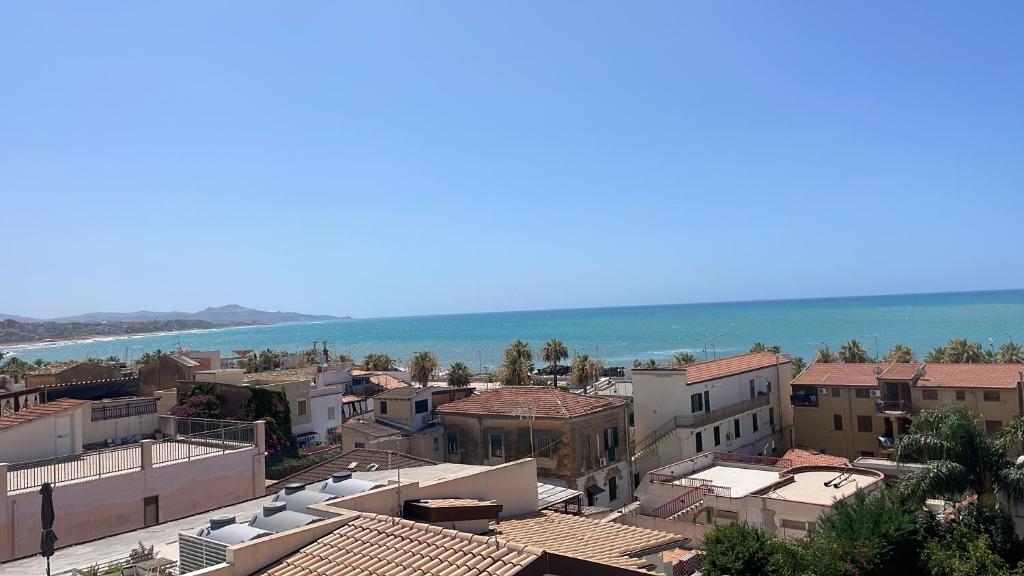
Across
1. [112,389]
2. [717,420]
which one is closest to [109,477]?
[112,389]

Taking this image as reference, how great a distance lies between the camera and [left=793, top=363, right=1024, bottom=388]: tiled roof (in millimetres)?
43531

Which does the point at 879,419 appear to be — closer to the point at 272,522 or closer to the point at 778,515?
the point at 778,515

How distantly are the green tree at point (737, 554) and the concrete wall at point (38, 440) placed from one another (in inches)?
748

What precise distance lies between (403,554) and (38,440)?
15.7 m

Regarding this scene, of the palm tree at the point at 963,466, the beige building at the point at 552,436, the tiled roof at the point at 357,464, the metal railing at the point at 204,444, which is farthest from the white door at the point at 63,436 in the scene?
the palm tree at the point at 963,466

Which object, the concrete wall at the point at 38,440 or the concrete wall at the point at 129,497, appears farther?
the concrete wall at the point at 38,440

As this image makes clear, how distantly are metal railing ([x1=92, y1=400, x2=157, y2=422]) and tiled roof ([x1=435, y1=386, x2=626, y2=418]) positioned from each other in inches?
608

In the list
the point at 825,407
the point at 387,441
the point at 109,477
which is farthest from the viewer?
the point at 825,407

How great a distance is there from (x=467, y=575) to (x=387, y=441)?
90.8ft

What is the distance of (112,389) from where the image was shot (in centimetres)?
4438

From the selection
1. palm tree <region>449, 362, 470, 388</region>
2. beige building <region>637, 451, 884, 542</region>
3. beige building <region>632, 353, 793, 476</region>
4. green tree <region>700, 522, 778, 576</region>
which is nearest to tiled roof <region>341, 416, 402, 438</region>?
beige building <region>637, 451, 884, 542</region>

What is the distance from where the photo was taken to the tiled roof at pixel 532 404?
35.2 m

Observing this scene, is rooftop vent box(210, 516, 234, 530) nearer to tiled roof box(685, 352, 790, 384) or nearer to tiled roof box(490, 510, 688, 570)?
tiled roof box(490, 510, 688, 570)

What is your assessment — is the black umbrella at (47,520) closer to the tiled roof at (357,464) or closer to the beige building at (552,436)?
the tiled roof at (357,464)
